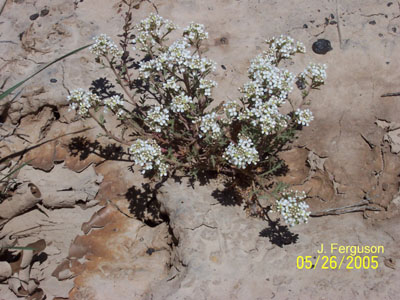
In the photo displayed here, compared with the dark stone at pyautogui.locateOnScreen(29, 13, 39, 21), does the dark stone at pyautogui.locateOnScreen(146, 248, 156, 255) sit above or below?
below

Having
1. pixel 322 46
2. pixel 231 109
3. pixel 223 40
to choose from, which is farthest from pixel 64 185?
pixel 322 46

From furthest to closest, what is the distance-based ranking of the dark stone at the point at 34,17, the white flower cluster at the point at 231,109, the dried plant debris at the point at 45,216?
the dark stone at the point at 34,17
the dried plant debris at the point at 45,216
the white flower cluster at the point at 231,109

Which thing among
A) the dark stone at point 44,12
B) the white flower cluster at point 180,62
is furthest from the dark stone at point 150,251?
the dark stone at point 44,12

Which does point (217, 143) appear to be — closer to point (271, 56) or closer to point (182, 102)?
point (182, 102)

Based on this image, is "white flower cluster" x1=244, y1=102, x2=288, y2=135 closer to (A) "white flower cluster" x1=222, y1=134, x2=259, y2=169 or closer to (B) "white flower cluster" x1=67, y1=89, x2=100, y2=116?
(A) "white flower cluster" x1=222, y1=134, x2=259, y2=169

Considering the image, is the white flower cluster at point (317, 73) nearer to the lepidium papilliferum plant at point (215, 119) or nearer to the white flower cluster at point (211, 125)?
the lepidium papilliferum plant at point (215, 119)
